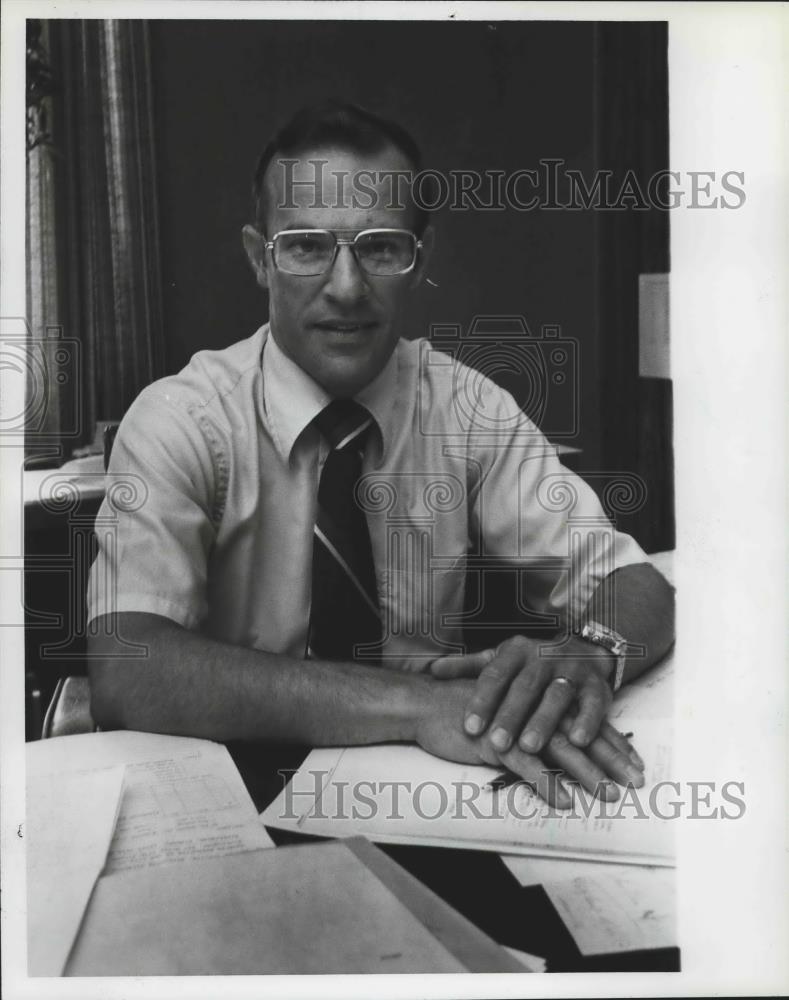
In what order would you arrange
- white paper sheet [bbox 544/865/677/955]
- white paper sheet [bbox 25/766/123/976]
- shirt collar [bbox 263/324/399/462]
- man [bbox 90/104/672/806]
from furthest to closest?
shirt collar [bbox 263/324/399/462] < man [bbox 90/104/672/806] < white paper sheet [bbox 25/766/123/976] < white paper sheet [bbox 544/865/677/955]

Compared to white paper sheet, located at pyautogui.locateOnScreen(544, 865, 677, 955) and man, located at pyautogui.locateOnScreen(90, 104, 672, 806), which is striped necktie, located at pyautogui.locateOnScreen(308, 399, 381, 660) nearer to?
man, located at pyautogui.locateOnScreen(90, 104, 672, 806)

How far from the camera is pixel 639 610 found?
1.43 m

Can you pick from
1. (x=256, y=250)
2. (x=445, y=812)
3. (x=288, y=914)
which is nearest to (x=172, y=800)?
(x=288, y=914)

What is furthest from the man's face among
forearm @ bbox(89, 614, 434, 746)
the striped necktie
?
forearm @ bbox(89, 614, 434, 746)

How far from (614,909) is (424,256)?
0.91m

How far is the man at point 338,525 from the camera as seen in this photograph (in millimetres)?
1325

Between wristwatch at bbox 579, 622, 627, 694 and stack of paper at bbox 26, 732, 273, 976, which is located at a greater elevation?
wristwatch at bbox 579, 622, 627, 694

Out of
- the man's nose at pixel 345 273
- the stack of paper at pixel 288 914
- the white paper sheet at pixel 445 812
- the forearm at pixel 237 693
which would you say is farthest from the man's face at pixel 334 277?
the stack of paper at pixel 288 914

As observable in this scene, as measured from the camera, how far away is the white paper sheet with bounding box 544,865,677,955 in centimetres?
109

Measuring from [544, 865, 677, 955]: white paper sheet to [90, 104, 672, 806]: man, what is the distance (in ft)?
0.51

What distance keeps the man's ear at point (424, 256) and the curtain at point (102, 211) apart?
371mm

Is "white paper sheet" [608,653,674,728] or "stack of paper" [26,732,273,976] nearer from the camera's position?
"stack of paper" [26,732,273,976]

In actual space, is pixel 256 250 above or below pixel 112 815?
above

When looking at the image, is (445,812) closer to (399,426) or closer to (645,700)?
(645,700)
